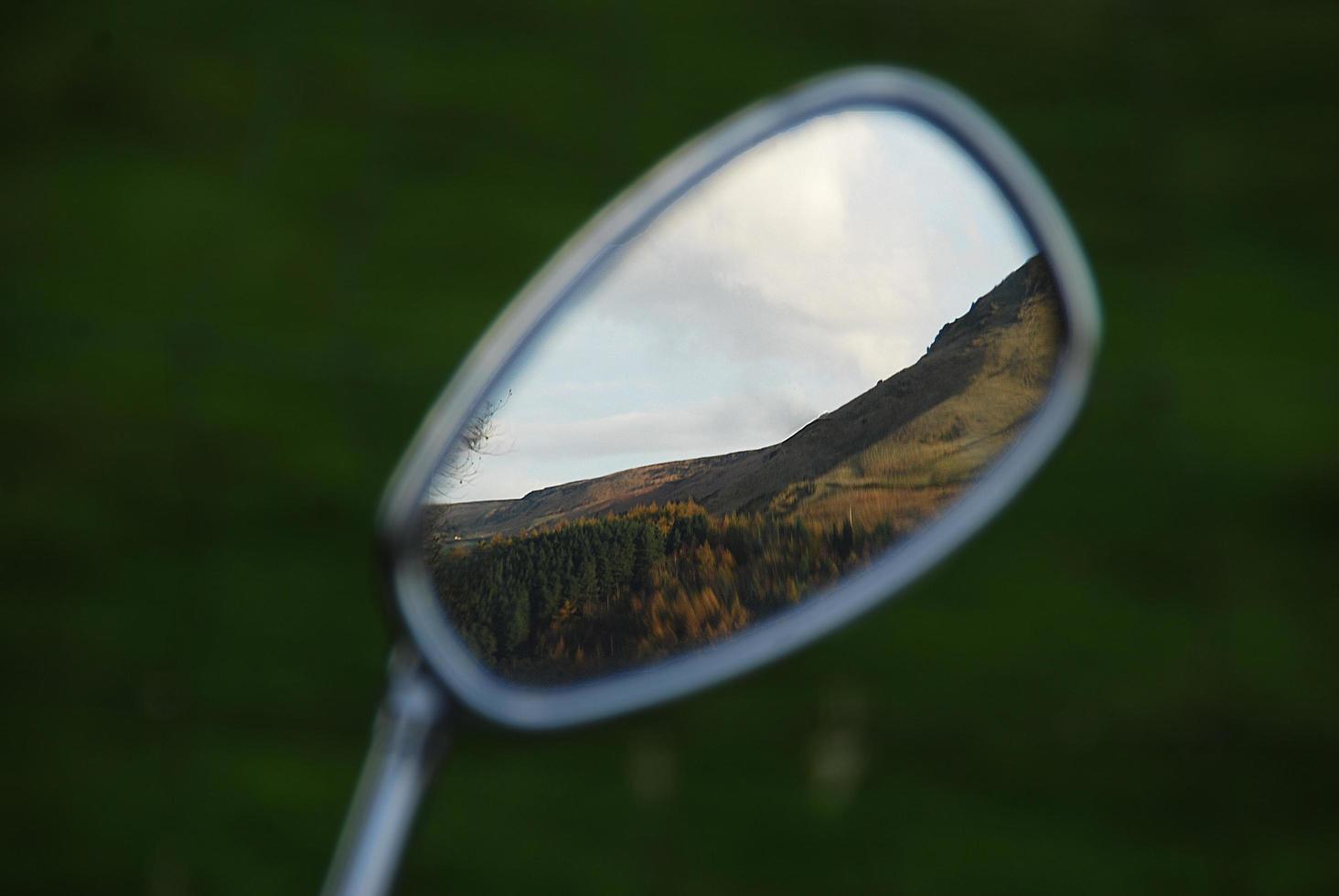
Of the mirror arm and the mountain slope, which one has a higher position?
the mountain slope

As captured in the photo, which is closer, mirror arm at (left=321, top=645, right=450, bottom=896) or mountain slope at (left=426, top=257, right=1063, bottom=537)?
mirror arm at (left=321, top=645, right=450, bottom=896)

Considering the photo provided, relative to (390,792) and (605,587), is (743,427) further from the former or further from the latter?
(390,792)

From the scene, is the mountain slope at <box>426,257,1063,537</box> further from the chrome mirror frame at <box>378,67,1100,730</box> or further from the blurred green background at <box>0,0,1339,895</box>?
the blurred green background at <box>0,0,1339,895</box>

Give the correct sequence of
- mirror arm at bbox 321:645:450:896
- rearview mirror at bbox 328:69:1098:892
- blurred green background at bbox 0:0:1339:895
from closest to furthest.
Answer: mirror arm at bbox 321:645:450:896 < rearview mirror at bbox 328:69:1098:892 < blurred green background at bbox 0:0:1339:895

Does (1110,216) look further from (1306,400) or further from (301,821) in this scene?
(301,821)

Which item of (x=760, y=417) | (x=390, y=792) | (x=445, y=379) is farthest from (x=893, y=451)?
(x=445, y=379)

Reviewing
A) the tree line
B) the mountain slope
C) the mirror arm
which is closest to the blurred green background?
the mountain slope

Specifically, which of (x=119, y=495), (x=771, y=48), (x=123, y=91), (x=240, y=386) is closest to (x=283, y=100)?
(x=123, y=91)
